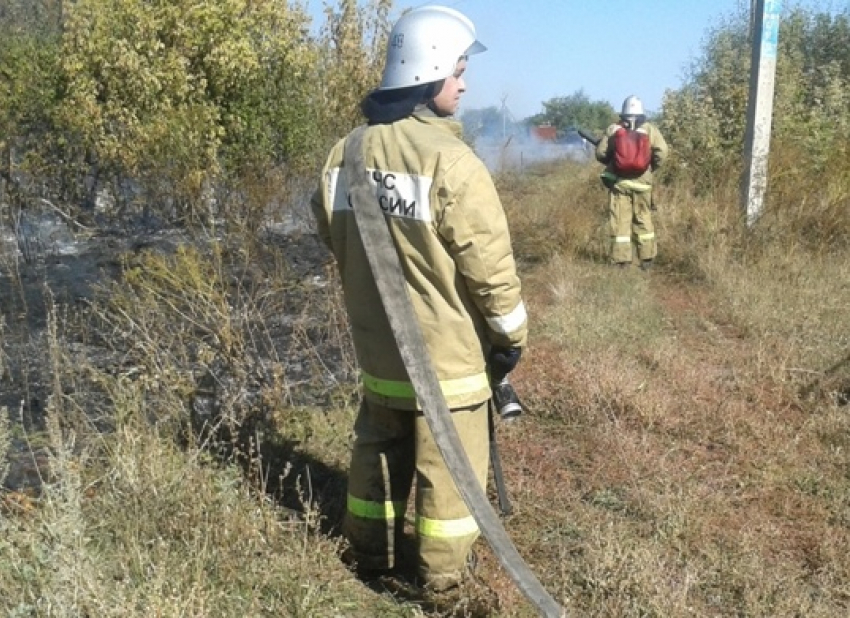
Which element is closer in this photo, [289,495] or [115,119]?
[289,495]

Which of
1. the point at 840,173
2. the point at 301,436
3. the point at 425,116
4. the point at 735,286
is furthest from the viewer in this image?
the point at 840,173

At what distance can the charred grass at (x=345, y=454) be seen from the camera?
3102mm

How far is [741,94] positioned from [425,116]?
10.8 metres

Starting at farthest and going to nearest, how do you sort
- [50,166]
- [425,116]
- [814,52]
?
1. [814,52]
2. [50,166]
3. [425,116]

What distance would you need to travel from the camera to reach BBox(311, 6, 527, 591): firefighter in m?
2.97

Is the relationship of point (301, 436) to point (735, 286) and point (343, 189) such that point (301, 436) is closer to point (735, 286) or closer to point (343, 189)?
point (343, 189)

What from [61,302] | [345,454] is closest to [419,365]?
[345,454]

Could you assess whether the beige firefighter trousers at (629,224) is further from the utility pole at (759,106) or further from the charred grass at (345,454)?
the charred grass at (345,454)

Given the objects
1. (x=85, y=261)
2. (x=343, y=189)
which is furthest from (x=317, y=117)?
(x=343, y=189)

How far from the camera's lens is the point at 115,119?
10055 mm

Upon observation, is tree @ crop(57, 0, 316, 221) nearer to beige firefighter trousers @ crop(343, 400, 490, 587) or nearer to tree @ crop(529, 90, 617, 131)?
beige firefighter trousers @ crop(343, 400, 490, 587)

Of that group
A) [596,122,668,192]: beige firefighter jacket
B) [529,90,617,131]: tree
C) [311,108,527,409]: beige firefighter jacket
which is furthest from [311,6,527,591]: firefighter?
[529,90,617,131]: tree

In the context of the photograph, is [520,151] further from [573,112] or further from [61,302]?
[573,112]

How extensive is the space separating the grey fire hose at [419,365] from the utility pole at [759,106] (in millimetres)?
6948
